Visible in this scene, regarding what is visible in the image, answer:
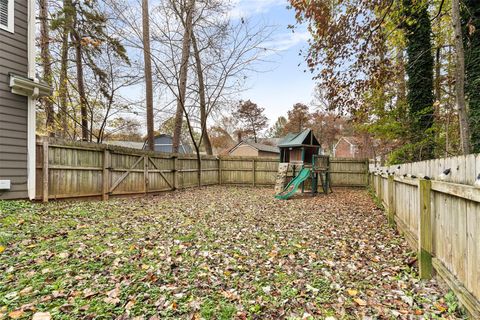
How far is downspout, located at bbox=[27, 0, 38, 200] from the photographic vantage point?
571cm

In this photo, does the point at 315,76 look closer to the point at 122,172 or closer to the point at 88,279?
the point at 88,279

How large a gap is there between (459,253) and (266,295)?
1660 millimetres

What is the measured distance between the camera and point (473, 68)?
5.91 meters

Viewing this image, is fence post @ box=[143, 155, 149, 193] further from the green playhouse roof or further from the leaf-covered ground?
the green playhouse roof

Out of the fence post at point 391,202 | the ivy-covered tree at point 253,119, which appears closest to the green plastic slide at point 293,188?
the fence post at point 391,202

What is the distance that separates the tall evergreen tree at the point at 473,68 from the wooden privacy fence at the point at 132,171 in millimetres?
7305

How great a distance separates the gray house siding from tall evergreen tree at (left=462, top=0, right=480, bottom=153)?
32.9 ft

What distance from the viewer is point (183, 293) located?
244cm

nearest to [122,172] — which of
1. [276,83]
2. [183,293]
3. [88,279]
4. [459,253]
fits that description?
[88,279]

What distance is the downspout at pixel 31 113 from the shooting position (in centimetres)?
571

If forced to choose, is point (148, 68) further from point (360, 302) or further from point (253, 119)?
point (253, 119)

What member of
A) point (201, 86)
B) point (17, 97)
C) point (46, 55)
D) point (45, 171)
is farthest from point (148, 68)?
point (45, 171)

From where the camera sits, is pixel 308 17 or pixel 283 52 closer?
pixel 308 17

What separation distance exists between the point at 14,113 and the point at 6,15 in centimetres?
214
